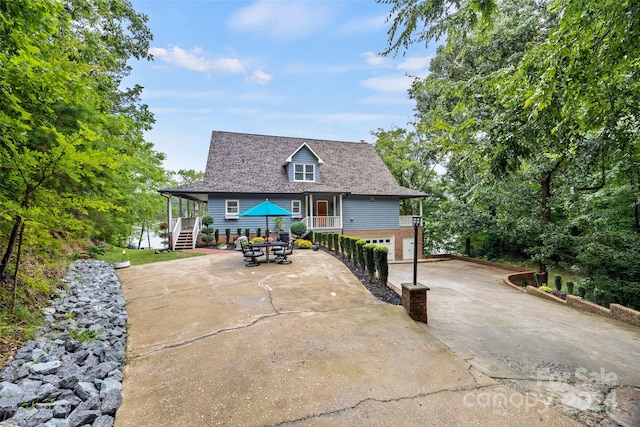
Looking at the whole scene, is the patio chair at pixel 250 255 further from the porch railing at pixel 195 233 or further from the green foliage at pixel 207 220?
the green foliage at pixel 207 220

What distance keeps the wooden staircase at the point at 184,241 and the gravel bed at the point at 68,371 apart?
9873 mm

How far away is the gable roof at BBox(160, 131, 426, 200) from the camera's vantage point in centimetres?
1592

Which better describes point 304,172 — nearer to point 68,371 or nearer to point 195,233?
point 195,233

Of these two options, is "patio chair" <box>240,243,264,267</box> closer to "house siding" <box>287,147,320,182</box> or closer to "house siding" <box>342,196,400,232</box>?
"house siding" <box>287,147,320,182</box>

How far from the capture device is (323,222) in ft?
56.1

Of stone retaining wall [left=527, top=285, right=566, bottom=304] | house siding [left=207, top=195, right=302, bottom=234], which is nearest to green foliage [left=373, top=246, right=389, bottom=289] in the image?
stone retaining wall [left=527, top=285, right=566, bottom=304]

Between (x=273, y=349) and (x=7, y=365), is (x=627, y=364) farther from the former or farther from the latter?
(x=7, y=365)

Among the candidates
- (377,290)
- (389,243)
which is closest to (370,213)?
(389,243)

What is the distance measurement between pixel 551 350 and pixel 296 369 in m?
4.00

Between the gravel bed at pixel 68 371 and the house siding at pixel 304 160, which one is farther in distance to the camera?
the house siding at pixel 304 160

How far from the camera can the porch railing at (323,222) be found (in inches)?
643

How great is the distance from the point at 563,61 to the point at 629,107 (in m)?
1.32

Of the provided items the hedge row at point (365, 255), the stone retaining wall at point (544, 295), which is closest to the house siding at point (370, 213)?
the hedge row at point (365, 255)

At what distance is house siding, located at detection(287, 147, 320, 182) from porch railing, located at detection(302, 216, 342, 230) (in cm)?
276
